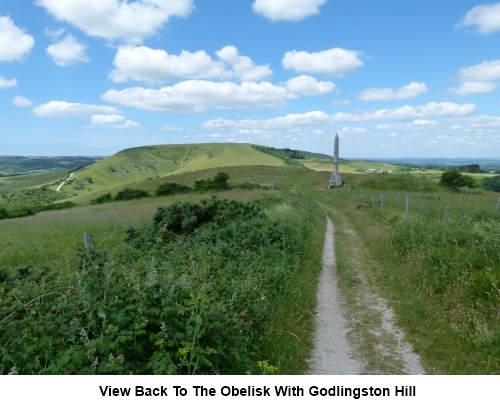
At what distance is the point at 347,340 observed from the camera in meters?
7.09

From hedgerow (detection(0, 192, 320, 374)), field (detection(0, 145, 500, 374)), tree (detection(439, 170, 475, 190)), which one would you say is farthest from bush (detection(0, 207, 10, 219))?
tree (detection(439, 170, 475, 190))

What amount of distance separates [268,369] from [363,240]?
1278 centimetres

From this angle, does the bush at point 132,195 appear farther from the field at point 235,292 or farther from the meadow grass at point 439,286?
the meadow grass at point 439,286

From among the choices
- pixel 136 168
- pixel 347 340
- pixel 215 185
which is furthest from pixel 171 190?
pixel 136 168

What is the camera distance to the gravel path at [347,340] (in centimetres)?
611

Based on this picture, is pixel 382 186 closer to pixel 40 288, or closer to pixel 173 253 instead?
pixel 173 253

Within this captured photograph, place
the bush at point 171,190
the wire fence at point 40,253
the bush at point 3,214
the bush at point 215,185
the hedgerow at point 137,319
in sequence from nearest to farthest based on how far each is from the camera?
1. the hedgerow at point 137,319
2. the wire fence at point 40,253
3. the bush at point 3,214
4. the bush at point 215,185
5. the bush at point 171,190

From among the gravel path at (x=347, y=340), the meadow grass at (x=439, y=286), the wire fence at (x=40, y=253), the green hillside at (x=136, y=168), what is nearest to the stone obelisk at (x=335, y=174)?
the meadow grass at (x=439, y=286)

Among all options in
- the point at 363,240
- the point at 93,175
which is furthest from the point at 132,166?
the point at 363,240

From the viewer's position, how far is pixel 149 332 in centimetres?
492

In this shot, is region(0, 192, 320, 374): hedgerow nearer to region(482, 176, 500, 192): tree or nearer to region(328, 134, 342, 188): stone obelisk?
region(328, 134, 342, 188): stone obelisk

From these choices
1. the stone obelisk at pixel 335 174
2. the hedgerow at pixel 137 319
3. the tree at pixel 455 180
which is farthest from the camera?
the tree at pixel 455 180

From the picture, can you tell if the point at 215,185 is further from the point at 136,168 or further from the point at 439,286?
the point at 136,168

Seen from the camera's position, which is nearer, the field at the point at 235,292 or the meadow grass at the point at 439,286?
the field at the point at 235,292
